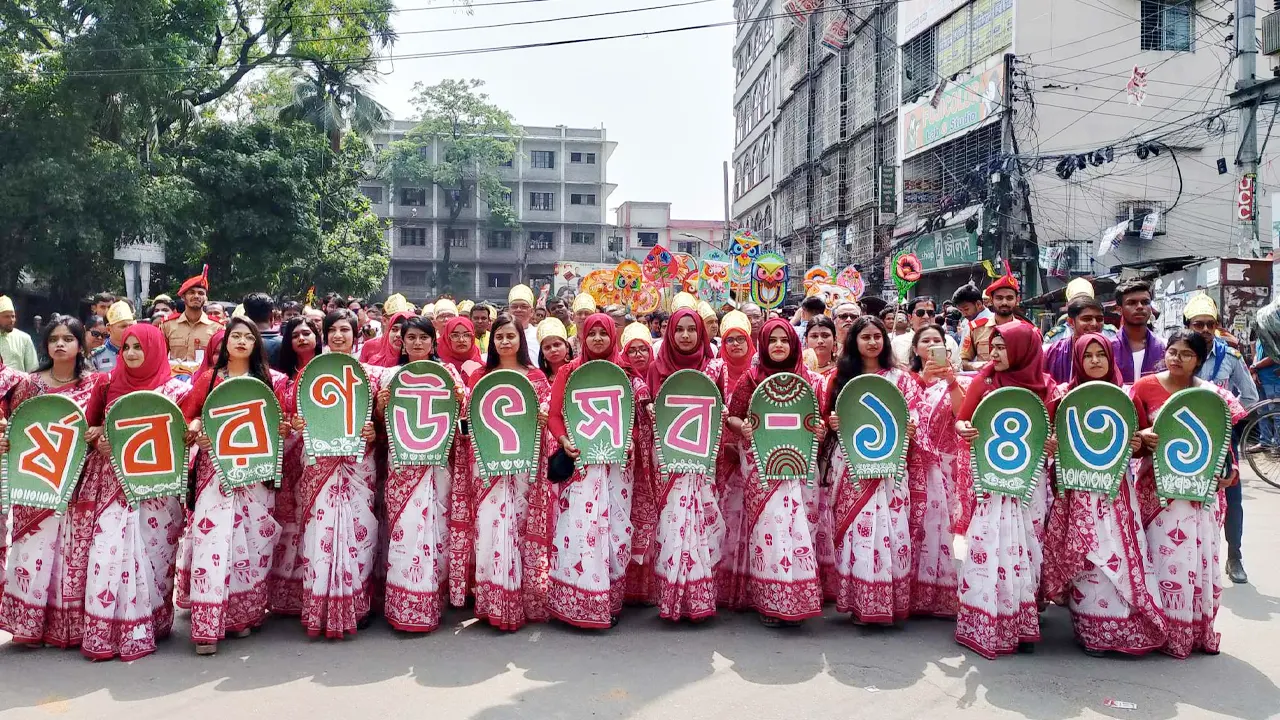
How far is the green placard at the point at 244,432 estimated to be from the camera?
4.21 meters

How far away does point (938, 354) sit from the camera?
4.88 m

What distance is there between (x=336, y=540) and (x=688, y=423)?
1.65 meters

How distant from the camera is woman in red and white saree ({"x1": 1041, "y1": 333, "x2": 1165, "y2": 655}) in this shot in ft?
13.6

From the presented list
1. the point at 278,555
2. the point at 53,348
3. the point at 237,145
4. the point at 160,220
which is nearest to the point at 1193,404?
the point at 278,555

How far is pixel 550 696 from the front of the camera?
3.83m

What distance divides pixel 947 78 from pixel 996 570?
755 inches

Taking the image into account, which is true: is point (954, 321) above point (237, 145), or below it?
below

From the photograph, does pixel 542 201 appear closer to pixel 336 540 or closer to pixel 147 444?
pixel 336 540

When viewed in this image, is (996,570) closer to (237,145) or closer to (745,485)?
(745,485)

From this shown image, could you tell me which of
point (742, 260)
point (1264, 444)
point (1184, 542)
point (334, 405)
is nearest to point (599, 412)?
point (334, 405)

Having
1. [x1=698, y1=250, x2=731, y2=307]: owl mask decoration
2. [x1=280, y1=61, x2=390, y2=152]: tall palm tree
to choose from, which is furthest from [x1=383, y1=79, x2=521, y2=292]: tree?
[x1=698, y1=250, x2=731, y2=307]: owl mask decoration

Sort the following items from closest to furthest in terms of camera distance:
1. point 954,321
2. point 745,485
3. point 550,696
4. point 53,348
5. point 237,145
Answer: point 550,696 → point 53,348 → point 745,485 → point 954,321 → point 237,145

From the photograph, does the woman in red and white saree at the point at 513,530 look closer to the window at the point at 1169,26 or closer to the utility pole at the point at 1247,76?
the utility pole at the point at 1247,76

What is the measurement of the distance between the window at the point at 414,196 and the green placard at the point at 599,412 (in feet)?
148
